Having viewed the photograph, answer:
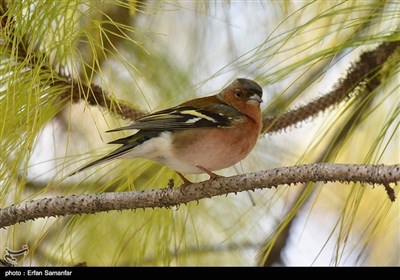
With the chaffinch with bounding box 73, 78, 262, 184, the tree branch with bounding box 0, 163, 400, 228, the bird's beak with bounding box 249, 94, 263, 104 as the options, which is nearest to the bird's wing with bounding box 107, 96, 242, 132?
the chaffinch with bounding box 73, 78, 262, 184

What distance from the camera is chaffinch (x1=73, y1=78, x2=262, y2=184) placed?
2.76 metres

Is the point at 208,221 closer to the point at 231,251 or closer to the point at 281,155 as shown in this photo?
the point at 231,251

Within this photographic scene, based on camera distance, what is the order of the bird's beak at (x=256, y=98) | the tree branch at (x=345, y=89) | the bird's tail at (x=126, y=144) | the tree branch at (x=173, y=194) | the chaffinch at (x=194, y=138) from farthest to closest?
the bird's beak at (x=256, y=98)
the tree branch at (x=345, y=89)
the chaffinch at (x=194, y=138)
the bird's tail at (x=126, y=144)
the tree branch at (x=173, y=194)

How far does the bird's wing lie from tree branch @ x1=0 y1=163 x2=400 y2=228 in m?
0.37

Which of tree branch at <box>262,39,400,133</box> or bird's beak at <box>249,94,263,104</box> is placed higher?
tree branch at <box>262,39,400,133</box>

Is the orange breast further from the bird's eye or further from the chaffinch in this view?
the bird's eye

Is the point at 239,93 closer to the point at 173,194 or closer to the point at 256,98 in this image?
the point at 256,98

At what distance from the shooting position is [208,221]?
3973 mm

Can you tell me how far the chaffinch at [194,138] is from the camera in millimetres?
2758

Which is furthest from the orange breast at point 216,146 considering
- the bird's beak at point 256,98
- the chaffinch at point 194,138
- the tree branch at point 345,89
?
the bird's beak at point 256,98

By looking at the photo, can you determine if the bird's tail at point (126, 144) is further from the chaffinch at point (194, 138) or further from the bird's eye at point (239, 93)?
the bird's eye at point (239, 93)

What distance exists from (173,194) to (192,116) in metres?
0.60

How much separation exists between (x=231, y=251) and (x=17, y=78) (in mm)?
1938

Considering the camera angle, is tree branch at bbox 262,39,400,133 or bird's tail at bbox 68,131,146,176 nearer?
bird's tail at bbox 68,131,146,176
